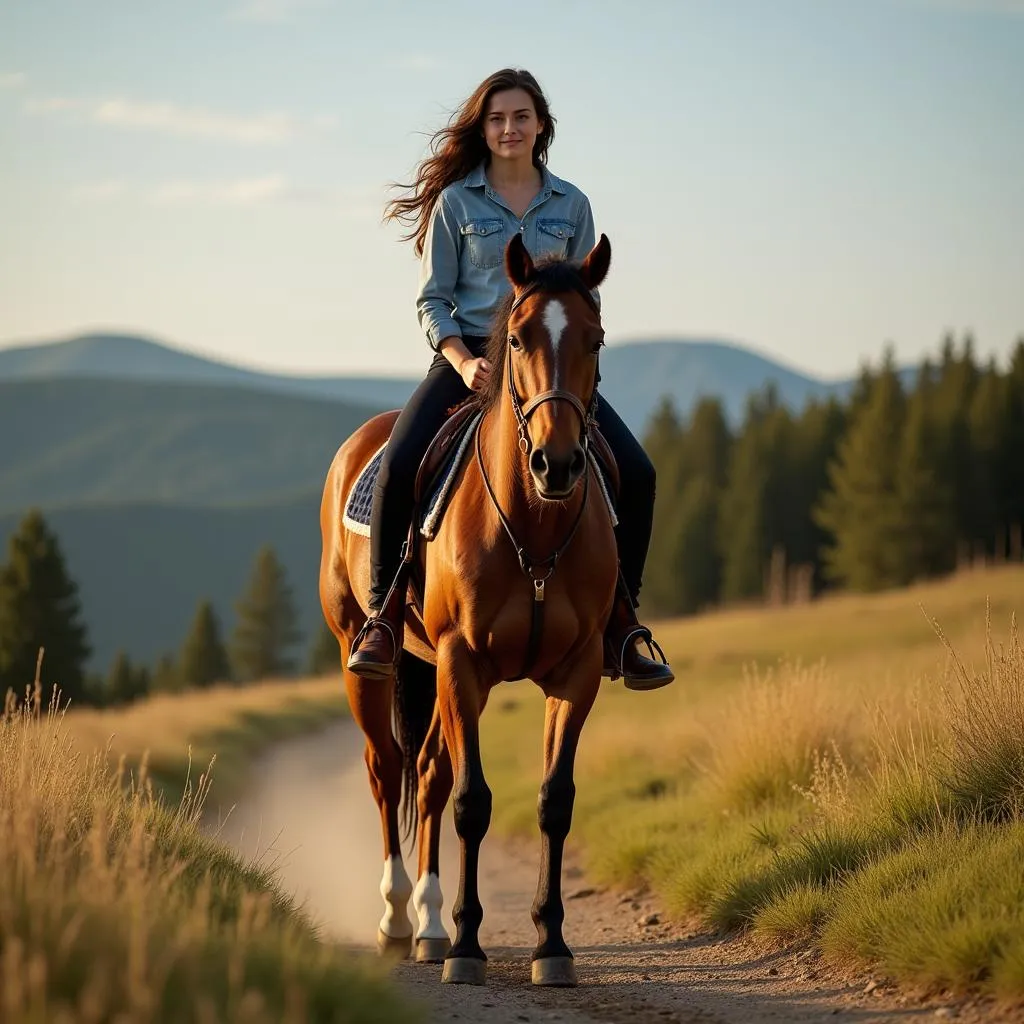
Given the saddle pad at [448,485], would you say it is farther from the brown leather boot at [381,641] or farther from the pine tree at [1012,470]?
the pine tree at [1012,470]

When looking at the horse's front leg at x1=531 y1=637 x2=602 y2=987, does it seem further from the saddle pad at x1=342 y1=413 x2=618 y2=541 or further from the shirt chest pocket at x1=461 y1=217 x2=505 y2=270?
the shirt chest pocket at x1=461 y1=217 x2=505 y2=270

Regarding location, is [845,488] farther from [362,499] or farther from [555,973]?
[555,973]

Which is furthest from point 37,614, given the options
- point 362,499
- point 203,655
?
point 362,499

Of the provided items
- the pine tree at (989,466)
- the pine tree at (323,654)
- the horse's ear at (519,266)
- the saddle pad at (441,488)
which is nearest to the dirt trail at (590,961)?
the saddle pad at (441,488)

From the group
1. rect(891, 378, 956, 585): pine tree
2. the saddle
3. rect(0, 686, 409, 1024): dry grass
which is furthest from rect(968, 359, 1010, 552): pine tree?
rect(0, 686, 409, 1024): dry grass

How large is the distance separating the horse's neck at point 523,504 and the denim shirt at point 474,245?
114cm

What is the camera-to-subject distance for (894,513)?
63406mm

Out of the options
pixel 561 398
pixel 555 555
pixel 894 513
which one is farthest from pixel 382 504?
pixel 894 513

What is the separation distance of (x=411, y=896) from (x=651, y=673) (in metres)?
2.45

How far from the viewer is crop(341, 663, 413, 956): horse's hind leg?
8312 millimetres

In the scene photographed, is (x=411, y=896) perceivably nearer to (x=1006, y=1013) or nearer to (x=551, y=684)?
(x=551, y=684)

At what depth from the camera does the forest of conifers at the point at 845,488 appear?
208 ft

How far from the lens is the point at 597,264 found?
253 inches

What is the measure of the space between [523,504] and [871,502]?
59.9 m
